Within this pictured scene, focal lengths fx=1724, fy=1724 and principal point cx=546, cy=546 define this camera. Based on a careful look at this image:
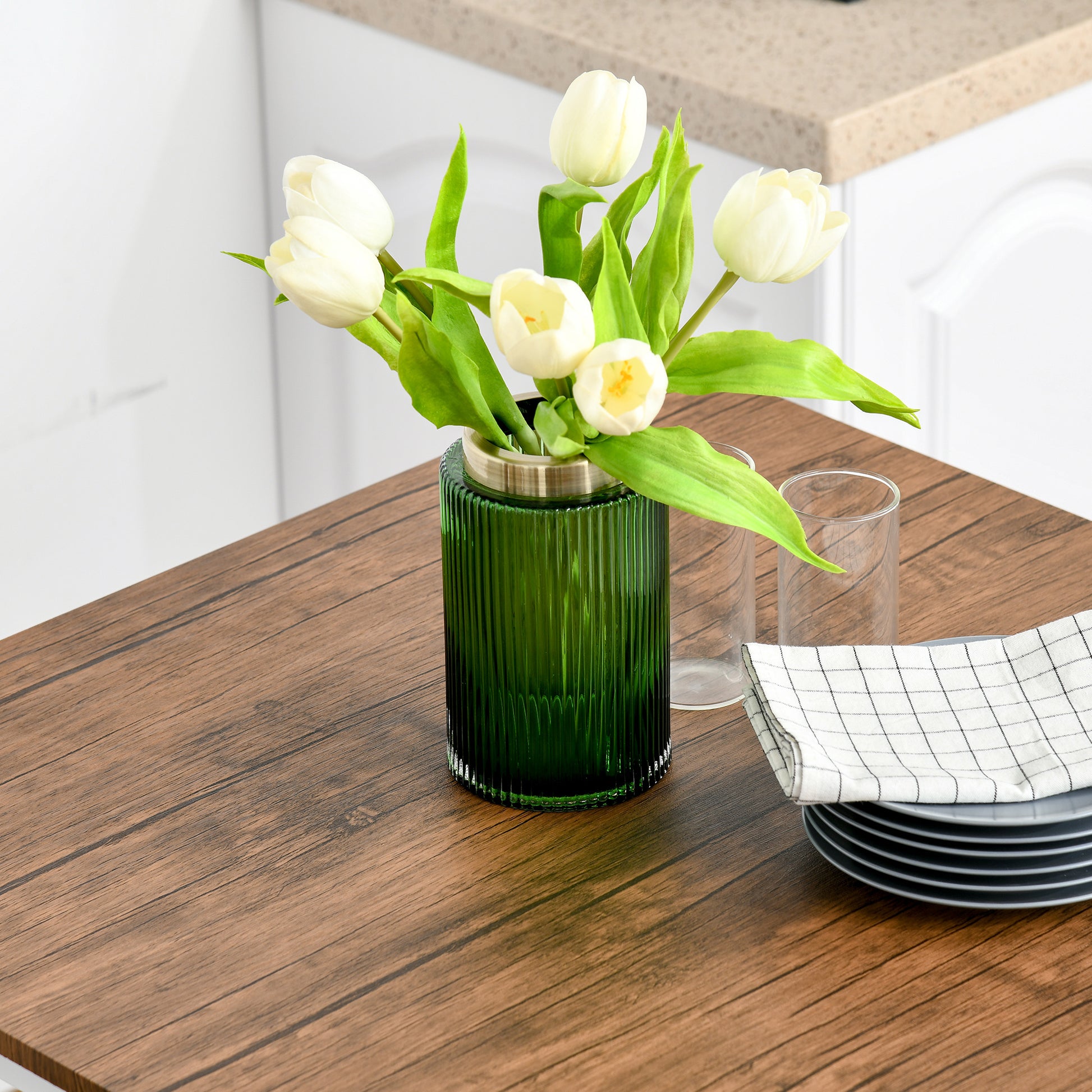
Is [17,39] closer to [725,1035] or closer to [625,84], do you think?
[625,84]

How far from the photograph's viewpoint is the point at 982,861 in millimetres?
867

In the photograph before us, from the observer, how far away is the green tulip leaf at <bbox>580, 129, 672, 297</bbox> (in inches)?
36.0

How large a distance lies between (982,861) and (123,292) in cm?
152

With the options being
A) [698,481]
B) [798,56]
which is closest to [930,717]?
[698,481]

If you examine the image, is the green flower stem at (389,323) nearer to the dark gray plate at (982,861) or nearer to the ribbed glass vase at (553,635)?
the ribbed glass vase at (553,635)

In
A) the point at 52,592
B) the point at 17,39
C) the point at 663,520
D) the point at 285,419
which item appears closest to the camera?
the point at 663,520

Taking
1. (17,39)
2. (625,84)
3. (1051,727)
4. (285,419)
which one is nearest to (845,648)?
(1051,727)

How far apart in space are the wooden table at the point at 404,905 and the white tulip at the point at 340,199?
31 cm

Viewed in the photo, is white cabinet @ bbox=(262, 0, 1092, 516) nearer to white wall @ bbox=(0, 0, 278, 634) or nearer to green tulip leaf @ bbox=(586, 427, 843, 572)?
white wall @ bbox=(0, 0, 278, 634)

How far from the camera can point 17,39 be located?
1909 mm

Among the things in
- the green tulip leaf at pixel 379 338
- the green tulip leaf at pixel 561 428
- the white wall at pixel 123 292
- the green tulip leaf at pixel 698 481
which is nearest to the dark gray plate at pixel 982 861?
the green tulip leaf at pixel 698 481

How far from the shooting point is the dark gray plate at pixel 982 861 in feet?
2.83

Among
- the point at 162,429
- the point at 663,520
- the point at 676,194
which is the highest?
the point at 676,194

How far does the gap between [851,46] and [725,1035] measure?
1386 millimetres
